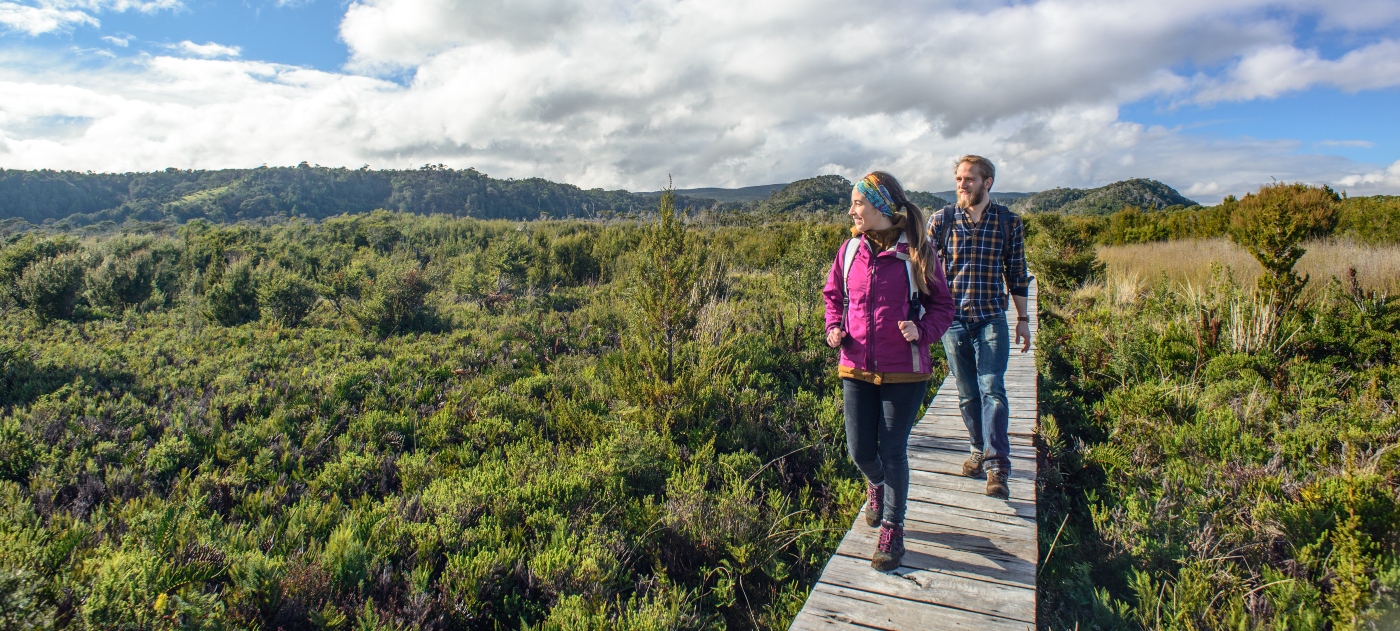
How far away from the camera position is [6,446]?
14.4 ft

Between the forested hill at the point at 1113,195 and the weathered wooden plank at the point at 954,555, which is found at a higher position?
the forested hill at the point at 1113,195

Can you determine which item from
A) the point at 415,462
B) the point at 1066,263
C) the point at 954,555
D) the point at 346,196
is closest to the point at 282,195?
the point at 346,196

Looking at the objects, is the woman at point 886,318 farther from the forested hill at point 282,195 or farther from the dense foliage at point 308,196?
the forested hill at point 282,195

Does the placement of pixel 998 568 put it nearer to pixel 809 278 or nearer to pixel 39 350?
pixel 809 278

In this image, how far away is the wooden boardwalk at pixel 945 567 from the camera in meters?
2.49

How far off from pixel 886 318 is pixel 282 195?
7153cm

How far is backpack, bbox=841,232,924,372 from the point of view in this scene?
2607mm

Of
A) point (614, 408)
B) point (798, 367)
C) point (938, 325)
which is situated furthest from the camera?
point (798, 367)

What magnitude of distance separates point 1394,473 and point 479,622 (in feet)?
16.5

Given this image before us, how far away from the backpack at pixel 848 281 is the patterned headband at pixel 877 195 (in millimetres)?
145

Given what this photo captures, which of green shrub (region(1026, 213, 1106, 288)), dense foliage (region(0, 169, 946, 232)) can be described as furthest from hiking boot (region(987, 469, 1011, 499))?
dense foliage (region(0, 169, 946, 232))

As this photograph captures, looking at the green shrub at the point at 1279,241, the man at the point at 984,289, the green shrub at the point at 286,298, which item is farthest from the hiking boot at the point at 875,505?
the green shrub at the point at 286,298

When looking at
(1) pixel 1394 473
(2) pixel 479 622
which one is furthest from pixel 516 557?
(1) pixel 1394 473

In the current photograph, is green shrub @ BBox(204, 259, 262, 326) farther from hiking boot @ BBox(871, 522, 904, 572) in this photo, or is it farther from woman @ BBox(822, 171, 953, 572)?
hiking boot @ BBox(871, 522, 904, 572)
